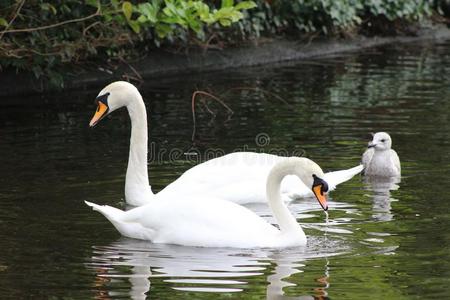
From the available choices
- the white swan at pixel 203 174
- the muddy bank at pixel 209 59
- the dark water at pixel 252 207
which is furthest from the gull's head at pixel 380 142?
the muddy bank at pixel 209 59

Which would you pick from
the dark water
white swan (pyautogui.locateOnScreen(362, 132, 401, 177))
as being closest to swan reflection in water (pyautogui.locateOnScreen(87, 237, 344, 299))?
the dark water

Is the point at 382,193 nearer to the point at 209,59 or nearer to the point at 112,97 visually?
the point at 112,97

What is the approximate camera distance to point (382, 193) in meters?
10.6

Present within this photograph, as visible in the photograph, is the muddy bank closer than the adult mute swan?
No

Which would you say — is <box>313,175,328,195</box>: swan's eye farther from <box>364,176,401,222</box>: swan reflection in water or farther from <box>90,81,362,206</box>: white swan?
<box>90,81,362,206</box>: white swan

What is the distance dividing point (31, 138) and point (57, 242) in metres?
4.31

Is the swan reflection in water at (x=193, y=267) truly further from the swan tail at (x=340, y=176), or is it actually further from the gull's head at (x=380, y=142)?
the gull's head at (x=380, y=142)

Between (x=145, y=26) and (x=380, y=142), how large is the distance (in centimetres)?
447

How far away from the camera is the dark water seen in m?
7.51

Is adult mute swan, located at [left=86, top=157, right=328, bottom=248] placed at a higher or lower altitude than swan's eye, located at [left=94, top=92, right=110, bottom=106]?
lower

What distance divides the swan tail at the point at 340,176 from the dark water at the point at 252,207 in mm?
122

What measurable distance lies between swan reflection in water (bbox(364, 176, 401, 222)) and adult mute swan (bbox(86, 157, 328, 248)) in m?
1.07

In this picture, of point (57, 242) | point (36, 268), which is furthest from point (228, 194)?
point (36, 268)

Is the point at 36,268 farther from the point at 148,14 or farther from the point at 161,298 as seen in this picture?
the point at 148,14
